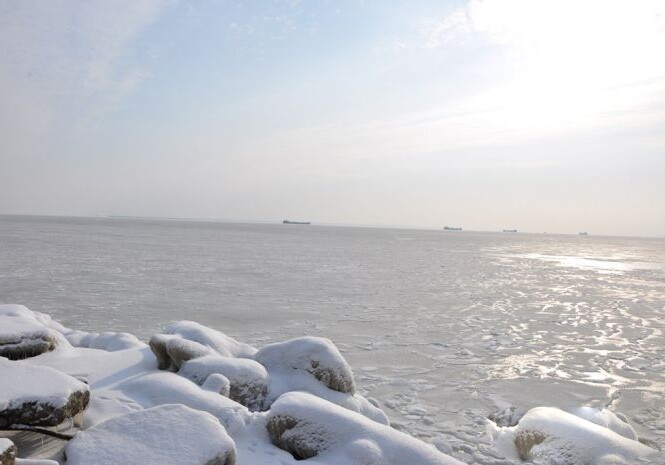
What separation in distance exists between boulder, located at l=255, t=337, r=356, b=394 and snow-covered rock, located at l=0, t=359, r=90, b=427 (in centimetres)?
276

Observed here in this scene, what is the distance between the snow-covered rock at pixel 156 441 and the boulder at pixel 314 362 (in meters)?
2.63

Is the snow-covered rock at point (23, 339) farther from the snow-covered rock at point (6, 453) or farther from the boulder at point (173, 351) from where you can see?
the snow-covered rock at point (6, 453)

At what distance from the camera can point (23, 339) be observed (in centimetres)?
613

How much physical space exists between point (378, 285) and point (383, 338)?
8724mm

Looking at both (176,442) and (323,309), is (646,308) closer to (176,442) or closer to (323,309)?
(323,309)

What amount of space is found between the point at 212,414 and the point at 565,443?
3.57 m

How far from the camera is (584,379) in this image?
787 cm

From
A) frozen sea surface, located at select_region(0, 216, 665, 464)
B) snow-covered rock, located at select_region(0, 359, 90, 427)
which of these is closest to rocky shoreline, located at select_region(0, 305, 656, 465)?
snow-covered rock, located at select_region(0, 359, 90, 427)

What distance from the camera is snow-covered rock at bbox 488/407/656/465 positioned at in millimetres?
5051

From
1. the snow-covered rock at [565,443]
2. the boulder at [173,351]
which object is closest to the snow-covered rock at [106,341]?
the boulder at [173,351]

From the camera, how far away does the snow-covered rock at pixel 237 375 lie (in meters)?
5.82

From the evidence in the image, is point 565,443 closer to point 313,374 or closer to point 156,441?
point 313,374

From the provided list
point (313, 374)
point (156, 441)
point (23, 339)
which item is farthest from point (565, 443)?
point (23, 339)

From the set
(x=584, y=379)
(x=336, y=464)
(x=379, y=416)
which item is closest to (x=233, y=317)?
(x=379, y=416)
